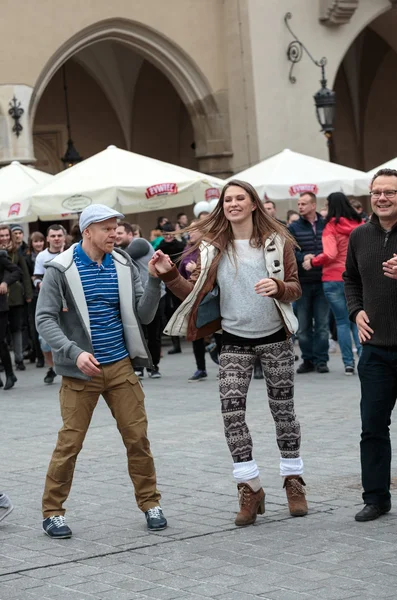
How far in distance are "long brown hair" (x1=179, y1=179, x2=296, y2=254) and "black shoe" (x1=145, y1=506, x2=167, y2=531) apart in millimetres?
1360

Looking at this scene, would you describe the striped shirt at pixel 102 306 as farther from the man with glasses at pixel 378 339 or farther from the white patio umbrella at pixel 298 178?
the white patio umbrella at pixel 298 178

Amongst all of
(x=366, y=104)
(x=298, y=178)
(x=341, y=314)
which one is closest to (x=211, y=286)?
(x=341, y=314)

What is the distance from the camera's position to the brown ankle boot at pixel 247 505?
643cm

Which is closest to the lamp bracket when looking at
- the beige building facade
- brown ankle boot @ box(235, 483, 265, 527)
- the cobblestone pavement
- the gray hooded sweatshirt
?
the beige building facade

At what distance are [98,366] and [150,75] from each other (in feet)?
74.4

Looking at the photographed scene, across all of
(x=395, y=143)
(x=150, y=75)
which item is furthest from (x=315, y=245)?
(x=395, y=143)

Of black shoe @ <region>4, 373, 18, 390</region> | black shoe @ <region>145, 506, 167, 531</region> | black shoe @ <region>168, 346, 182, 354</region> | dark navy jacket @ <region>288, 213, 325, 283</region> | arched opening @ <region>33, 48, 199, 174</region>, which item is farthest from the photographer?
A: arched opening @ <region>33, 48, 199, 174</region>

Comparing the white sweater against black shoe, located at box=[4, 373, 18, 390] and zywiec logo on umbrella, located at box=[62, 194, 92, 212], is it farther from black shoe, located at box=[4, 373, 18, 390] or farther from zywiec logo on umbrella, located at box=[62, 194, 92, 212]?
zywiec logo on umbrella, located at box=[62, 194, 92, 212]

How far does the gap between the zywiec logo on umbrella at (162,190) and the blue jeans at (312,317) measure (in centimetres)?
363

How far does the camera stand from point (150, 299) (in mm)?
6523

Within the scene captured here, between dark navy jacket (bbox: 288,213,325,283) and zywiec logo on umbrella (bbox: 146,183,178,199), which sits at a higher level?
zywiec logo on umbrella (bbox: 146,183,178,199)

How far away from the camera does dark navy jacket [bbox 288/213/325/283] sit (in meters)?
13.4

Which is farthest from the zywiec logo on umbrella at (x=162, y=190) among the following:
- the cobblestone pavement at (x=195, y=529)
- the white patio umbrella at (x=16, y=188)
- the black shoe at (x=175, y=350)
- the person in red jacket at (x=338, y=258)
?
the cobblestone pavement at (x=195, y=529)

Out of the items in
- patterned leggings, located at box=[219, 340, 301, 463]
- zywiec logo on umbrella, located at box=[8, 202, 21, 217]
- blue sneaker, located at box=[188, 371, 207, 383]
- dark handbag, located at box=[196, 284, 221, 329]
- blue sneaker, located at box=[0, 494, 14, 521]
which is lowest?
blue sneaker, located at box=[0, 494, 14, 521]
